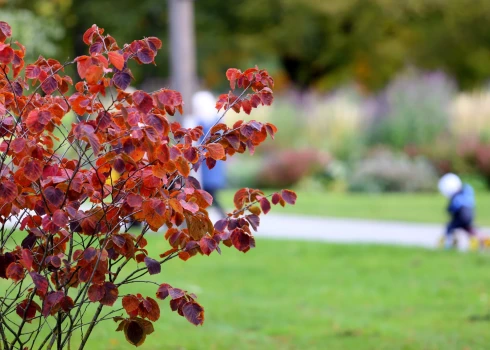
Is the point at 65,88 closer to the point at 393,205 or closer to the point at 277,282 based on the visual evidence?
the point at 277,282

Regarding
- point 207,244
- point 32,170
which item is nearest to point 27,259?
point 32,170

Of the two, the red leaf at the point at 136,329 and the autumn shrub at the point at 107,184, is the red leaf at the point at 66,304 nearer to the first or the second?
the autumn shrub at the point at 107,184

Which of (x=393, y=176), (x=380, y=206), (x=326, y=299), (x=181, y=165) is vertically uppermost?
(x=393, y=176)

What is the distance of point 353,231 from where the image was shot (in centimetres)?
1154

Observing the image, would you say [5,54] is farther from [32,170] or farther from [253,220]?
[253,220]

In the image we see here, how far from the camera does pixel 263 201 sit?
342 cm

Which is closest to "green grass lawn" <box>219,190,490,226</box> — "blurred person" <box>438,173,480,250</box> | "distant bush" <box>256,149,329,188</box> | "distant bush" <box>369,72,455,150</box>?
"distant bush" <box>256,149,329,188</box>

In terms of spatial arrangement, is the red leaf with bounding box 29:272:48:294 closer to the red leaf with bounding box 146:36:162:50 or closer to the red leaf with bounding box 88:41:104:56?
the red leaf with bounding box 88:41:104:56

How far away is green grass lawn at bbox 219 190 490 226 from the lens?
13031mm

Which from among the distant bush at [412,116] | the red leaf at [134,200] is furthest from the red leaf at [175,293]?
the distant bush at [412,116]

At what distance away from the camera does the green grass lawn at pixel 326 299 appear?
19.5 ft

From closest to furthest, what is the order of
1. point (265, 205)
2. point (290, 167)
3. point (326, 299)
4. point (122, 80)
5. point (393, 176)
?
point (122, 80), point (265, 205), point (326, 299), point (393, 176), point (290, 167)

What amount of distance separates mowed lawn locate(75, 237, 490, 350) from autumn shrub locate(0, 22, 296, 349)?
94.0 inches

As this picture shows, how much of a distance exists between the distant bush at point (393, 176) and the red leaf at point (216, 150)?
14596mm
